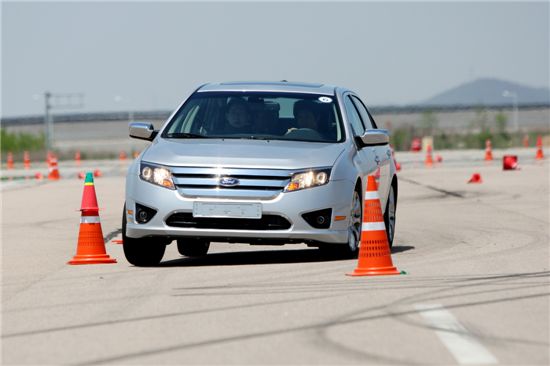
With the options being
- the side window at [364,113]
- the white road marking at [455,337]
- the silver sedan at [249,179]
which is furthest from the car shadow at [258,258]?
the white road marking at [455,337]

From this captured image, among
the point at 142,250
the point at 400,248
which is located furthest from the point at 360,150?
the point at 142,250

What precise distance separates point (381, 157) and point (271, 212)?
9.13ft

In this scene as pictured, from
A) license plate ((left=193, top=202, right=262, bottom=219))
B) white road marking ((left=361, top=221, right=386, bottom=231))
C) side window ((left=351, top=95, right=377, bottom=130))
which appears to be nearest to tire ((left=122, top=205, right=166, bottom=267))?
license plate ((left=193, top=202, right=262, bottom=219))

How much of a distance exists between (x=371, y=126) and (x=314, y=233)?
348 cm

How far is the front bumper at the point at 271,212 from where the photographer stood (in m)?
11.4

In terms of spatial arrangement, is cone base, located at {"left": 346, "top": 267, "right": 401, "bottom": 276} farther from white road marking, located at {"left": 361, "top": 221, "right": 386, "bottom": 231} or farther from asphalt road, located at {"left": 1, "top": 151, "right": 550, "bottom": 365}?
white road marking, located at {"left": 361, "top": 221, "right": 386, "bottom": 231}

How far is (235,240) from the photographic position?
11.5m

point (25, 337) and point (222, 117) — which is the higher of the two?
point (222, 117)

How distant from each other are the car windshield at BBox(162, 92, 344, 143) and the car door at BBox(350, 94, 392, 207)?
101 centimetres

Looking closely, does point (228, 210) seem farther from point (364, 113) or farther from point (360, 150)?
point (364, 113)

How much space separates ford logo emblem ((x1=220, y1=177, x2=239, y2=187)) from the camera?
11.4 metres

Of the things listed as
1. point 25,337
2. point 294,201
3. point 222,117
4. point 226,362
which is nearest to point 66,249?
point 222,117

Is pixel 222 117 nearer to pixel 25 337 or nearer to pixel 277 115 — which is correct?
pixel 277 115

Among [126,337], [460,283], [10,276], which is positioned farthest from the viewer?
[10,276]
